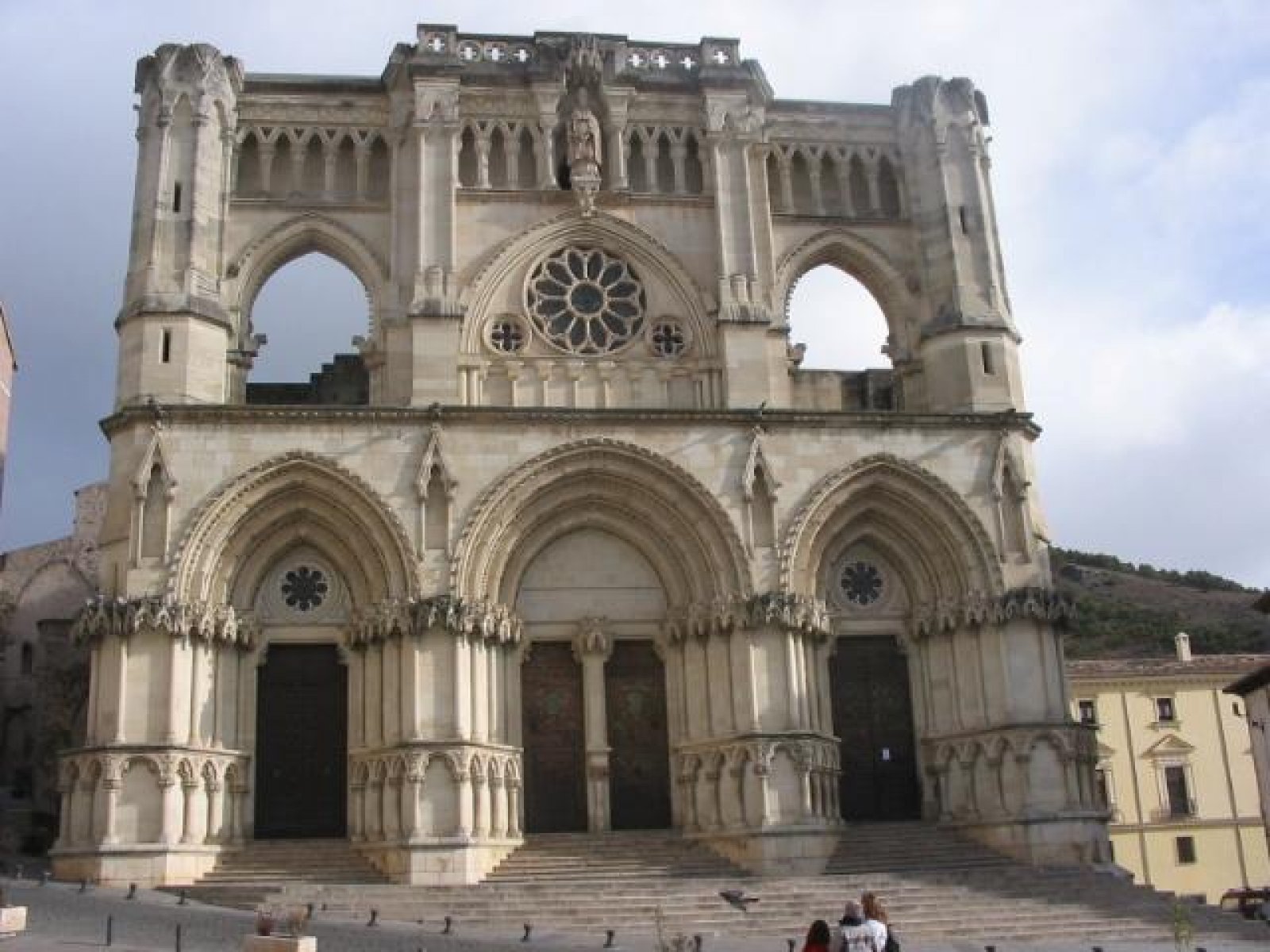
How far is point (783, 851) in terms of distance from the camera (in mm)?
21859

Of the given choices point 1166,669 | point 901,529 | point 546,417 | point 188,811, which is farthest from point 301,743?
point 1166,669

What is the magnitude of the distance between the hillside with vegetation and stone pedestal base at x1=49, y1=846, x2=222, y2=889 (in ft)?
143

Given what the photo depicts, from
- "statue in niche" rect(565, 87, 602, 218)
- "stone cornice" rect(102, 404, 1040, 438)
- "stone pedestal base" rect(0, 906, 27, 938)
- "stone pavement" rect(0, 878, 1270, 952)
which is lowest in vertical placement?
"stone pavement" rect(0, 878, 1270, 952)

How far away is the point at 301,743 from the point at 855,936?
14.9 metres

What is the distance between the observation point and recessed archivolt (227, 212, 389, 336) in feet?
83.9

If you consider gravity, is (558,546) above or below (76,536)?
below

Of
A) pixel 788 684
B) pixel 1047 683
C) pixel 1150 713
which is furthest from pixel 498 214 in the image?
pixel 1150 713

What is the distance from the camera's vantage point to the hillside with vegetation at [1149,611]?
63.1 metres

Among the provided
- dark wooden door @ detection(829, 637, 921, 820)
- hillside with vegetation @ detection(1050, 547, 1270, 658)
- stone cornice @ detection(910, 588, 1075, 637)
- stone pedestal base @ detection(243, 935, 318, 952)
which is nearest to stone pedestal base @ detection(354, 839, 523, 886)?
dark wooden door @ detection(829, 637, 921, 820)

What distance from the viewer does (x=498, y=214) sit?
85.9ft

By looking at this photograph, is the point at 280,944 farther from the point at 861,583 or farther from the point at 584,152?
the point at 584,152

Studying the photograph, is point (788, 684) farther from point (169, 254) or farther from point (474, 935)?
point (169, 254)

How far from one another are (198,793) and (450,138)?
12447 millimetres

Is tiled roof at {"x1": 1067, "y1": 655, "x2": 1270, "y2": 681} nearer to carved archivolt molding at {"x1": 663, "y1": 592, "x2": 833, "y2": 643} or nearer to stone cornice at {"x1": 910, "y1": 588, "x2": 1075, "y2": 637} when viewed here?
stone cornice at {"x1": 910, "y1": 588, "x2": 1075, "y2": 637}
